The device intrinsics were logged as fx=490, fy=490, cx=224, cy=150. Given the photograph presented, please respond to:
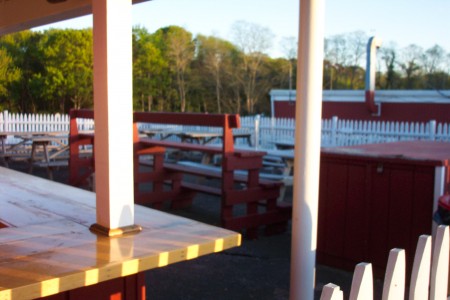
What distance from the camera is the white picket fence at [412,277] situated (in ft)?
5.13

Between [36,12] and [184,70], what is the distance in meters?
23.2

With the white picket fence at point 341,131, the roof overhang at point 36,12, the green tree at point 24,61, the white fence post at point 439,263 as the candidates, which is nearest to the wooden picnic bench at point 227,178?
the white picket fence at point 341,131

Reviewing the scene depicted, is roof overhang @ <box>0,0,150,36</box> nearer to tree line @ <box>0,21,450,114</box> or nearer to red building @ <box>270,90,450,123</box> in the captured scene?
tree line @ <box>0,21,450,114</box>

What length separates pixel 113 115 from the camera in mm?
2223

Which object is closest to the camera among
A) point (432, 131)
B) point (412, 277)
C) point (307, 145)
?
point (412, 277)

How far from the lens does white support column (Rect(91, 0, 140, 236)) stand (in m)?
2.20

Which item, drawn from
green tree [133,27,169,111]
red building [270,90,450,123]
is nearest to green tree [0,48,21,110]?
green tree [133,27,169,111]

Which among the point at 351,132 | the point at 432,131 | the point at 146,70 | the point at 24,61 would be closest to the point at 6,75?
the point at 24,61

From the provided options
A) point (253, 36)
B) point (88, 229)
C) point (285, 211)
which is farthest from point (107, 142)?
point (253, 36)

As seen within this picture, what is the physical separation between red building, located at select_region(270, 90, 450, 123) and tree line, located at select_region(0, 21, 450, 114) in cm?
640

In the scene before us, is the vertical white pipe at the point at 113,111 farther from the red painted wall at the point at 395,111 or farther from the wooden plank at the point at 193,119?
the red painted wall at the point at 395,111

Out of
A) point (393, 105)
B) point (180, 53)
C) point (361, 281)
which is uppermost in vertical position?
point (180, 53)

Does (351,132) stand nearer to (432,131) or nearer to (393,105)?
(432,131)

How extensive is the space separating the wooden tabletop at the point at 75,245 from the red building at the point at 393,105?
17.3 metres
